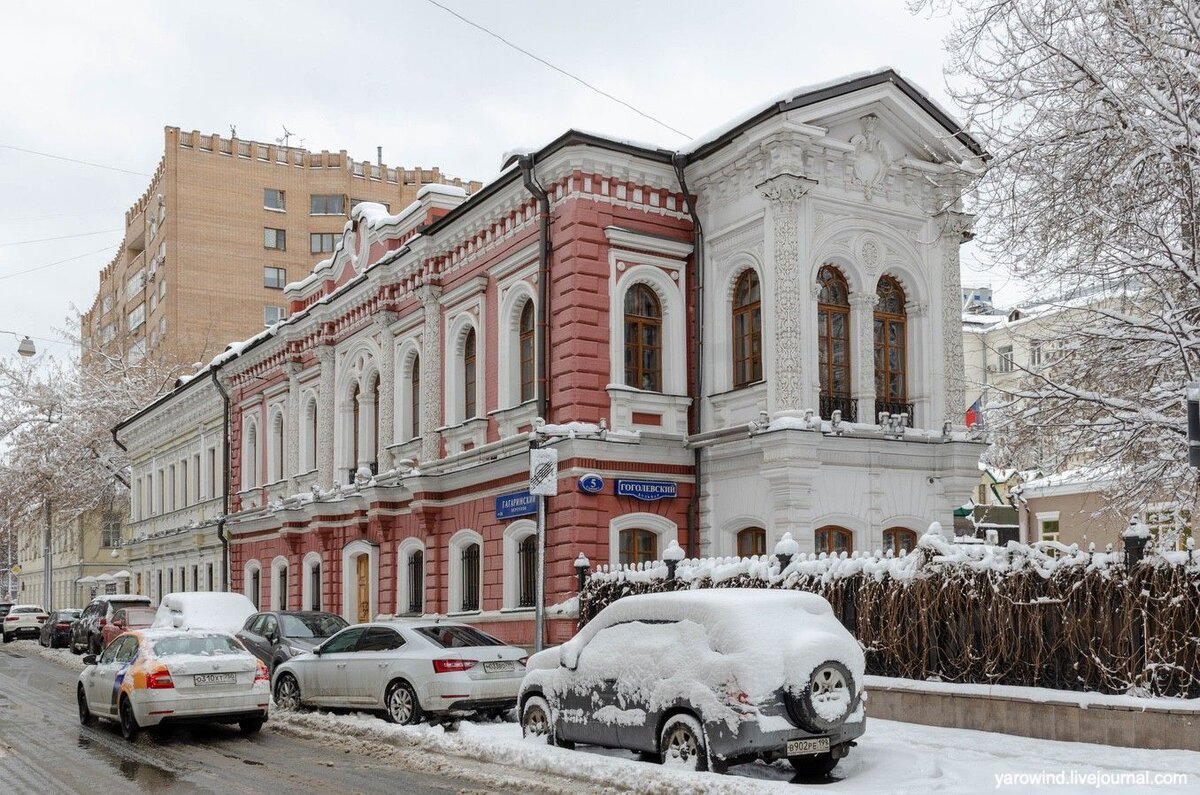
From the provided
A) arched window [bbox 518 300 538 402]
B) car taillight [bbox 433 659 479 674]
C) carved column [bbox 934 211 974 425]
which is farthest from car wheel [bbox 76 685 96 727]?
carved column [bbox 934 211 974 425]

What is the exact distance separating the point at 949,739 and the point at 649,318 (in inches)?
474

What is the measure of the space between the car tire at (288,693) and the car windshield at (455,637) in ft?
8.43

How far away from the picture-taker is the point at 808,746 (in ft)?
36.3

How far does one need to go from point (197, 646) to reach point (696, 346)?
36.0 feet

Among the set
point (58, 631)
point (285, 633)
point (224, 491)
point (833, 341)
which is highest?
point (833, 341)

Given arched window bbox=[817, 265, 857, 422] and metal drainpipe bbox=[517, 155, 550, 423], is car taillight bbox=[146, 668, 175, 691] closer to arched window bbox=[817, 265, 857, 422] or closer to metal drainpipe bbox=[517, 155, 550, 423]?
metal drainpipe bbox=[517, 155, 550, 423]

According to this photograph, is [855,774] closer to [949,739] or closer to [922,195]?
[949,739]

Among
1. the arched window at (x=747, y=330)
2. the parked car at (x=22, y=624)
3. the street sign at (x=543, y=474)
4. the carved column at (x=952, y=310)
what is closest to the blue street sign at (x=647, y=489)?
the arched window at (x=747, y=330)

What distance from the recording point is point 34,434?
2219 inches

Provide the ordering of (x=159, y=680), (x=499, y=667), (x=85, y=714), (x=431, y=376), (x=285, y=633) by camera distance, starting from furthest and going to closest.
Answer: (x=431, y=376), (x=285, y=633), (x=85, y=714), (x=499, y=667), (x=159, y=680)

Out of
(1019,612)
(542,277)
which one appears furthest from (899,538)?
(1019,612)

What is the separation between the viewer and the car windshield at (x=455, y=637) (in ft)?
53.0

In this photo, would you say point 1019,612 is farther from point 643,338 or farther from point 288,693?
point 643,338

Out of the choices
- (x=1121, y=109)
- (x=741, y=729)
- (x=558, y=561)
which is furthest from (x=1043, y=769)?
(x=558, y=561)
